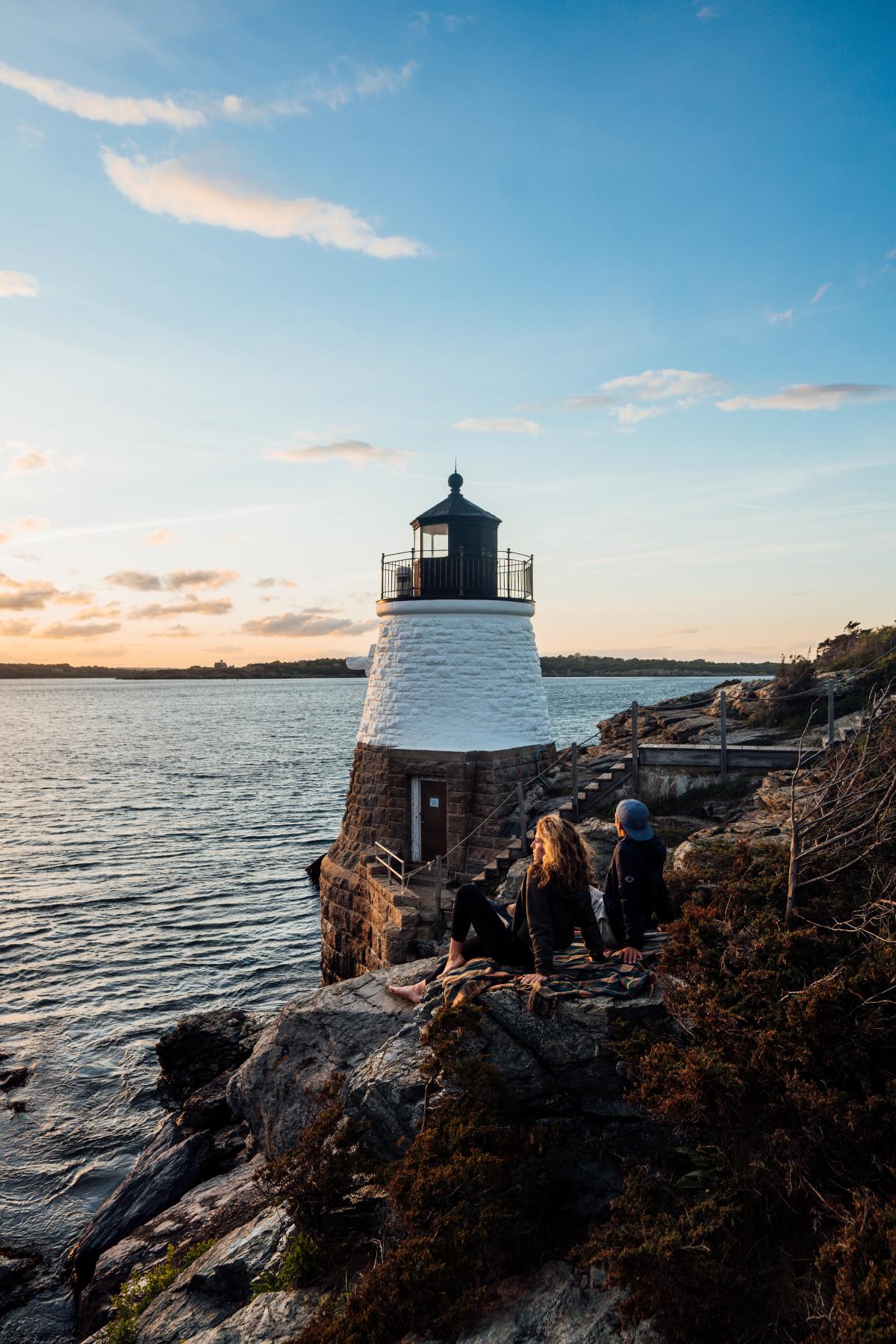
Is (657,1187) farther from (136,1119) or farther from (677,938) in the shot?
(136,1119)

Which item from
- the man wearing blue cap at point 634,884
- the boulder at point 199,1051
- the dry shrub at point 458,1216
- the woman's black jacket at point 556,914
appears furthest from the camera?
the boulder at point 199,1051

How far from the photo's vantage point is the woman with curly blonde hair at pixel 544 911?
5.87m

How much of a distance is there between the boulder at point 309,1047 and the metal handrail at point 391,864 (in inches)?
201

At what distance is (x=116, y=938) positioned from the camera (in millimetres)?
21469

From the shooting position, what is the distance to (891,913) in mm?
5570

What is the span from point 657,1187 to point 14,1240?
9707 mm

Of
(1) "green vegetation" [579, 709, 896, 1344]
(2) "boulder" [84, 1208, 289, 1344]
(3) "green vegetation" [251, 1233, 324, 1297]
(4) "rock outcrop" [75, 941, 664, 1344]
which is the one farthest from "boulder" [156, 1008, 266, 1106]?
(1) "green vegetation" [579, 709, 896, 1344]

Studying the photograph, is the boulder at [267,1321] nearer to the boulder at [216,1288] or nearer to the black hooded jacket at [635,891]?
the boulder at [216,1288]

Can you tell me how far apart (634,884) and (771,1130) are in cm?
188

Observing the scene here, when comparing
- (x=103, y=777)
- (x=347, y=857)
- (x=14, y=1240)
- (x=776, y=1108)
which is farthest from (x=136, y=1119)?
(x=103, y=777)

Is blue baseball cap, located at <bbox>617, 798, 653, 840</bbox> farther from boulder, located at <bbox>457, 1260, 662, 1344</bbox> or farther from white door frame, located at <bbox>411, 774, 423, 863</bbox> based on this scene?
white door frame, located at <bbox>411, 774, 423, 863</bbox>

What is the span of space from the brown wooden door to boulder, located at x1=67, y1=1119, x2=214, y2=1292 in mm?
6781

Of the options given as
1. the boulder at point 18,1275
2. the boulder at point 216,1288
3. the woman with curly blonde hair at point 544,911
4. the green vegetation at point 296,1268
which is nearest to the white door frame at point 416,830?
the boulder at point 18,1275

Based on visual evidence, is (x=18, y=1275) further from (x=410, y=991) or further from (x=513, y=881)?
(x=513, y=881)
